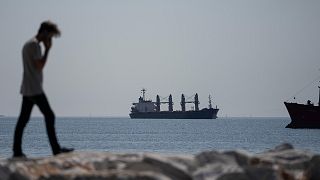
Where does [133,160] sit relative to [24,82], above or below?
below

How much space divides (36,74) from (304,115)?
70.8 meters

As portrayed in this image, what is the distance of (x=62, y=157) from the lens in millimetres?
8234

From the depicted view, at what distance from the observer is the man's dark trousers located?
845cm

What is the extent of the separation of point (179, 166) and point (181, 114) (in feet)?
461

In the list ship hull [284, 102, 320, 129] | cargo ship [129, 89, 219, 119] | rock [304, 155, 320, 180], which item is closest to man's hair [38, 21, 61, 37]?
rock [304, 155, 320, 180]

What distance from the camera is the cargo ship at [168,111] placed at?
148000 millimetres

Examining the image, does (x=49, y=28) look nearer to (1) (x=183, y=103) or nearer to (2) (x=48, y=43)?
(2) (x=48, y=43)

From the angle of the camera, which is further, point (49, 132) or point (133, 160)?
point (49, 132)

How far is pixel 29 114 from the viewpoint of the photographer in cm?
862

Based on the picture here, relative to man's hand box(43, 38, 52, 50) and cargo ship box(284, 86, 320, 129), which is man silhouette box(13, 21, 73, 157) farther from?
cargo ship box(284, 86, 320, 129)

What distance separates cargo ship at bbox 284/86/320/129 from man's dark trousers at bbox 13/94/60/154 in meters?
67.8

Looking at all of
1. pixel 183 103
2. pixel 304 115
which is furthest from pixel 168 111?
pixel 304 115

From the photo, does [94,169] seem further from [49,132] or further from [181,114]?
[181,114]

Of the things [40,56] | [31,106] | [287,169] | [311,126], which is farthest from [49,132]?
[311,126]
